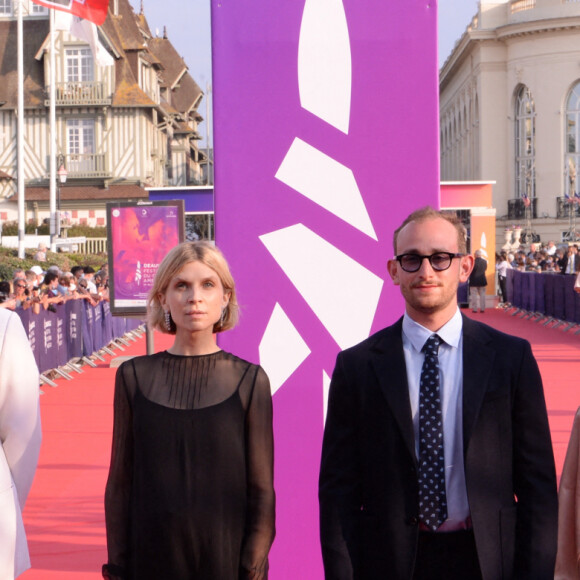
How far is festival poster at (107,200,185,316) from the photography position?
1364 cm

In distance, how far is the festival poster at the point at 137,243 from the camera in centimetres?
1364

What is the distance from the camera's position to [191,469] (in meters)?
3.27

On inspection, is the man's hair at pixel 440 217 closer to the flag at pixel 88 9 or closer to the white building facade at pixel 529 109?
the flag at pixel 88 9

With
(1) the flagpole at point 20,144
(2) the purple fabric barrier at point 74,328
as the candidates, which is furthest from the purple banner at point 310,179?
(1) the flagpole at point 20,144

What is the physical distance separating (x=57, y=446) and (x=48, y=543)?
3470 millimetres

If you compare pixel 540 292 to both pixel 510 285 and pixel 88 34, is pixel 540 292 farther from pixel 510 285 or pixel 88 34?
pixel 88 34

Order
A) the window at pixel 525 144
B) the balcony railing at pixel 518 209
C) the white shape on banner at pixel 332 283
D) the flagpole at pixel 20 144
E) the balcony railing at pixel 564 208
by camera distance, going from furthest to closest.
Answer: the window at pixel 525 144
the balcony railing at pixel 518 209
the balcony railing at pixel 564 208
the flagpole at pixel 20 144
the white shape on banner at pixel 332 283

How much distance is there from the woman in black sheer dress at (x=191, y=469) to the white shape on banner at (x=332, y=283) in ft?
3.22

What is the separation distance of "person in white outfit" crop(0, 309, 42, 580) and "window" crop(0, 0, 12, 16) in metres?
50.7

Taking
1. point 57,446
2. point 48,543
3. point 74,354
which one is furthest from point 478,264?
point 48,543

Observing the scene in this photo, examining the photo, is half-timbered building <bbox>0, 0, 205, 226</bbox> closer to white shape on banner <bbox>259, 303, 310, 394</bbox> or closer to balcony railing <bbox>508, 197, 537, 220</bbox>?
balcony railing <bbox>508, 197, 537, 220</bbox>

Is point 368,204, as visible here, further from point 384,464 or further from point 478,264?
point 478,264

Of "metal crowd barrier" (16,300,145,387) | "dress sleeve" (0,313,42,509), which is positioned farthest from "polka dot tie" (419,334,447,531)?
"metal crowd barrier" (16,300,145,387)

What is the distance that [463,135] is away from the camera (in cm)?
7100
